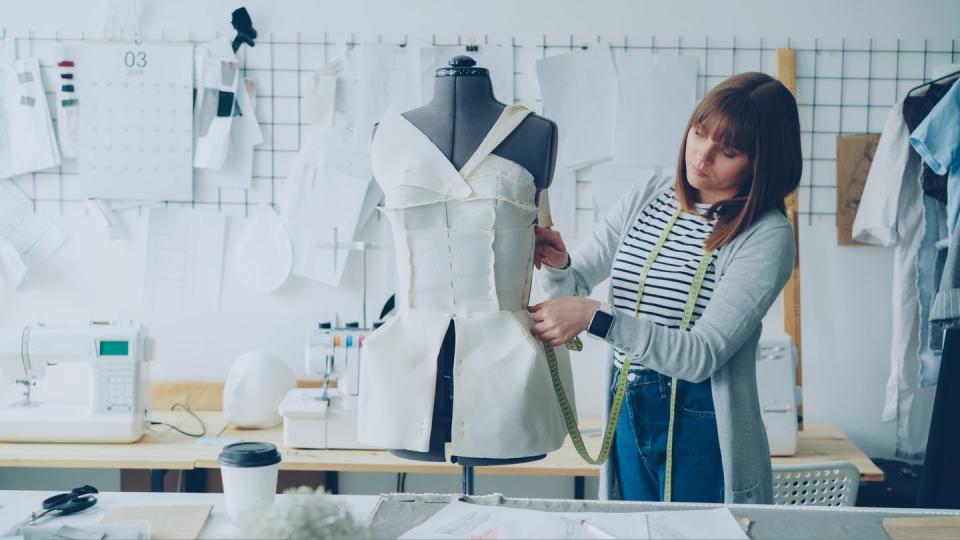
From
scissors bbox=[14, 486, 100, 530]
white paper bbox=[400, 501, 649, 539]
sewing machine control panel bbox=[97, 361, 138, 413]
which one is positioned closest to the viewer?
white paper bbox=[400, 501, 649, 539]

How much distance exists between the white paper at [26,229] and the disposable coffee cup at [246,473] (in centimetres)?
200

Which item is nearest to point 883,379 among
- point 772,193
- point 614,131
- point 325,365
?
point 614,131

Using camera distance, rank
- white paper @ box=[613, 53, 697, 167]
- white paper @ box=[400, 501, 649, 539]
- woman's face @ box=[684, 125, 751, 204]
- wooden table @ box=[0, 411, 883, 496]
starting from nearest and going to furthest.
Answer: white paper @ box=[400, 501, 649, 539] < woman's face @ box=[684, 125, 751, 204] < wooden table @ box=[0, 411, 883, 496] < white paper @ box=[613, 53, 697, 167]

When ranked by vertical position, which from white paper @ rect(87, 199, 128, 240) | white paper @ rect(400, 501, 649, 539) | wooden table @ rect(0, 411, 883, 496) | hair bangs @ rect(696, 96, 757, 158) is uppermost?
hair bangs @ rect(696, 96, 757, 158)

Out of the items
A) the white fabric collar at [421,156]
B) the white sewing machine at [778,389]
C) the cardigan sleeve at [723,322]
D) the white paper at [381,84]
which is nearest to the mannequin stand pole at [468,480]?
the cardigan sleeve at [723,322]

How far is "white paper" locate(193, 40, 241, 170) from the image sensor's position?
2.98 meters

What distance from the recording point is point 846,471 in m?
1.76

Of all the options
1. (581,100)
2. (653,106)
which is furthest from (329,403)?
(653,106)

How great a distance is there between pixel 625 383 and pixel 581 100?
1.45m

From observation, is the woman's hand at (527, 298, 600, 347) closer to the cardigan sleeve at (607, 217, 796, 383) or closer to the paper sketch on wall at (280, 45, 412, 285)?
the cardigan sleeve at (607, 217, 796, 383)

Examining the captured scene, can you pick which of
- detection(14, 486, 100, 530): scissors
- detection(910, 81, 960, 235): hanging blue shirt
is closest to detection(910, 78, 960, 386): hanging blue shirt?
detection(910, 81, 960, 235): hanging blue shirt

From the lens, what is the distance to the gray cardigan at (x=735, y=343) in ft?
5.29

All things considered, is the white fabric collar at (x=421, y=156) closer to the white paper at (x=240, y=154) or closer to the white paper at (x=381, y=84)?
the white paper at (x=381, y=84)

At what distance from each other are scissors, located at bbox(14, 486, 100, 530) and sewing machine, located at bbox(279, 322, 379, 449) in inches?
40.1
